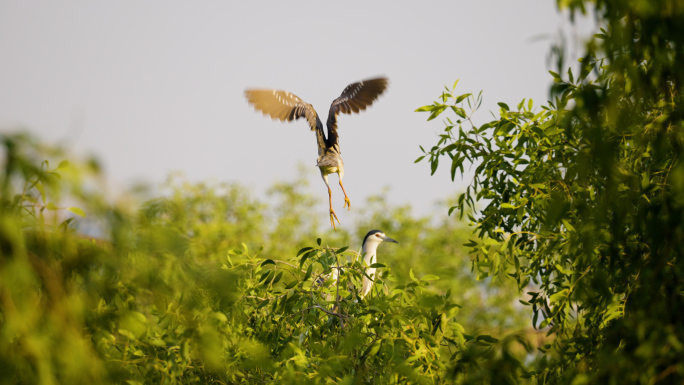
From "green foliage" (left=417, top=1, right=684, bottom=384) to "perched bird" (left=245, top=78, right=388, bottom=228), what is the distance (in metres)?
4.64

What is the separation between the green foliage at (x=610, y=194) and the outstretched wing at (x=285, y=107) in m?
5.05

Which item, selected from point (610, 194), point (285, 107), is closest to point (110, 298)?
point (610, 194)

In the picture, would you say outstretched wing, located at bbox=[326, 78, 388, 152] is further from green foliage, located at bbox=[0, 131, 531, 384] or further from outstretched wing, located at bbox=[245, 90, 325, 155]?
green foliage, located at bbox=[0, 131, 531, 384]

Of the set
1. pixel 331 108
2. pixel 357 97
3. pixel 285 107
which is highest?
pixel 357 97

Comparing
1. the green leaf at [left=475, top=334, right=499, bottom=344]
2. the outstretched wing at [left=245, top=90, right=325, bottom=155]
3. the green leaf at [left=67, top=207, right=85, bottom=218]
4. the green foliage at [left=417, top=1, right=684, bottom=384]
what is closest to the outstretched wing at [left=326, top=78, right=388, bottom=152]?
the outstretched wing at [left=245, top=90, right=325, bottom=155]

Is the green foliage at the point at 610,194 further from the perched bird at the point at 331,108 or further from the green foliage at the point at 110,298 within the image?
the perched bird at the point at 331,108

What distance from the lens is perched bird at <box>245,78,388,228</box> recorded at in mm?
9148

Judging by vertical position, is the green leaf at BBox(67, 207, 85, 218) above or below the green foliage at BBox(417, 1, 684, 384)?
below

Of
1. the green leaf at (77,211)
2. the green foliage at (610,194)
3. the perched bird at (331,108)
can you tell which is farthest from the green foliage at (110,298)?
the perched bird at (331,108)

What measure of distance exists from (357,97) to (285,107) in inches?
44.5

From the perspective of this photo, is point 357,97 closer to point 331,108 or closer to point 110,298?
point 331,108

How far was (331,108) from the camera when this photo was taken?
9742 millimetres

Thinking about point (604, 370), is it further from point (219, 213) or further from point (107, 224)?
point (219, 213)

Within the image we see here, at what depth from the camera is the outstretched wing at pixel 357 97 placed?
9.66 m
